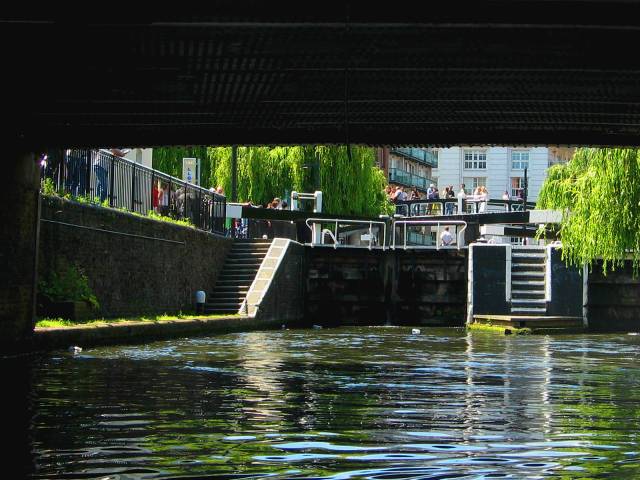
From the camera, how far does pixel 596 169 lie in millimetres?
26672

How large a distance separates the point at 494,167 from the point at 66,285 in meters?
74.1

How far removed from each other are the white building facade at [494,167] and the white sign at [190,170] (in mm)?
52318

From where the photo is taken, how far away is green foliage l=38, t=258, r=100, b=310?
19.7 meters

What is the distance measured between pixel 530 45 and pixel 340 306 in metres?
28.5

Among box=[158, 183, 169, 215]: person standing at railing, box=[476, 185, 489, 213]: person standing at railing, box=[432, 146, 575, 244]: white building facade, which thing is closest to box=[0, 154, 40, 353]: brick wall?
box=[158, 183, 169, 215]: person standing at railing

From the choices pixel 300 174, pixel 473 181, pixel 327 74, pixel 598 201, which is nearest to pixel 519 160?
pixel 473 181

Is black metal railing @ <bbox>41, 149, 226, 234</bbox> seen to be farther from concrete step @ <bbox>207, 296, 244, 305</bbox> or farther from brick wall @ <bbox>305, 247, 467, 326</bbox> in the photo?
brick wall @ <bbox>305, 247, 467, 326</bbox>

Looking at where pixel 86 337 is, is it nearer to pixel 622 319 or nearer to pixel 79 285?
pixel 79 285

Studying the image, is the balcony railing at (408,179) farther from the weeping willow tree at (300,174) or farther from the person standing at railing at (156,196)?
the person standing at railing at (156,196)

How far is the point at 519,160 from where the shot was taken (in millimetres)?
91438

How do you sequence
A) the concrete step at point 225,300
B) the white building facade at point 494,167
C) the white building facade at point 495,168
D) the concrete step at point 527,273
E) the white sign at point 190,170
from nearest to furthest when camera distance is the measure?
the concrete step at point 225,300, the concrete step at point 527,273, the white sign at point 190,170, the white building facade at point 495,168, the white building facade at point 494,167

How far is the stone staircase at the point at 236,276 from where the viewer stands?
3209 cm

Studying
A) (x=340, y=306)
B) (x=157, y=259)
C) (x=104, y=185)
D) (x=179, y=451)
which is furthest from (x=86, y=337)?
(x=340, y=306)

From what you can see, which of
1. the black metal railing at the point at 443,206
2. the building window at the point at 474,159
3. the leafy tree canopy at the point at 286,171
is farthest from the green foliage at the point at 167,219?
the building window at the point at 474,159
